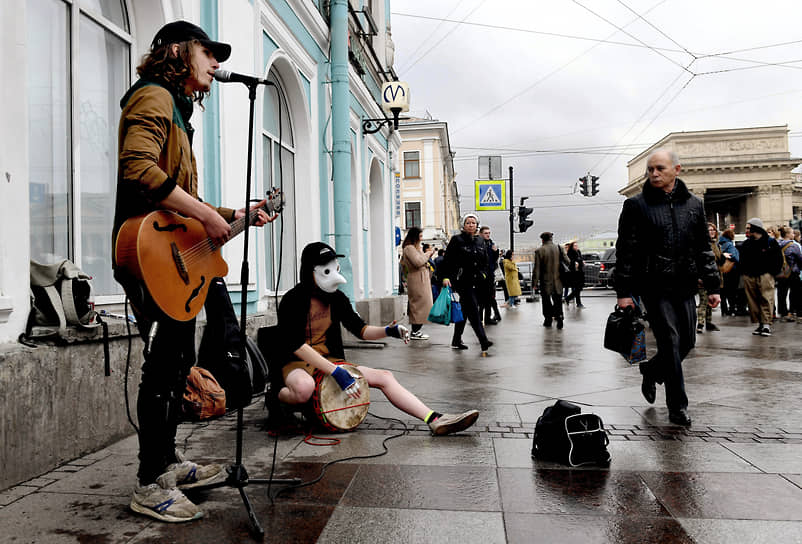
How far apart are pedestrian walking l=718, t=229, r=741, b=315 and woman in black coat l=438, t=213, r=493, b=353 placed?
17.8 ft

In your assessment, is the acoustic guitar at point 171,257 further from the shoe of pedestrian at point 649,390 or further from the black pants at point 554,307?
the black pants at point 554,307

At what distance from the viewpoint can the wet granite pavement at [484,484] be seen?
2777 millimetres

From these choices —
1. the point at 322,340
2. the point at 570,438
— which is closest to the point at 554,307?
the point at 322,340

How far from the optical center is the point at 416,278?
11.1 meters

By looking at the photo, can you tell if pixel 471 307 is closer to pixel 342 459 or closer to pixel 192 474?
pixel 342 459

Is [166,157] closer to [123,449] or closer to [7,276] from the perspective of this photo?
[7,276]

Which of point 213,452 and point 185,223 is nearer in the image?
point 185,223

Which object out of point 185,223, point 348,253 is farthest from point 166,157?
point 348,253

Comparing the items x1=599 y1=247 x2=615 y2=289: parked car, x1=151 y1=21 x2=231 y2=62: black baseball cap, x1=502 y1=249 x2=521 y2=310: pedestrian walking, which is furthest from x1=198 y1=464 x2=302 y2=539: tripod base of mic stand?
x1=599 y1=247 x2=615 y2=289: parked car

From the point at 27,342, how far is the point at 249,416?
1.98 metres


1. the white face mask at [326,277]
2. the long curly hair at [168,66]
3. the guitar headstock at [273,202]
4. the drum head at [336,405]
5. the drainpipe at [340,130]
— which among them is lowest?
the drum head at [336,405]

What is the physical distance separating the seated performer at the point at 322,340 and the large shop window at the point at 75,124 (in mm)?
1582

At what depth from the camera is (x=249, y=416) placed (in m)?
5.20

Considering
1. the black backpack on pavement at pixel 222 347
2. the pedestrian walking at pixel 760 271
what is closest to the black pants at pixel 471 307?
the black backpack on pavement at pixel 222 347
